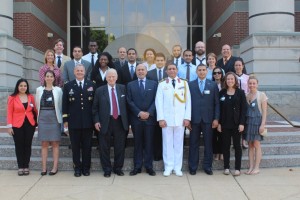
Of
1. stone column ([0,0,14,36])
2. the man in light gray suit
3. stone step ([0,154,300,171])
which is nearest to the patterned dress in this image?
stone step ([0,154,300,171])

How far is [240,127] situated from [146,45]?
13222 millimetres

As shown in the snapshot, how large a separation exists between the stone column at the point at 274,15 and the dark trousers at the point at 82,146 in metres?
8.23

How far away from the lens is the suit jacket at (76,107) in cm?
725

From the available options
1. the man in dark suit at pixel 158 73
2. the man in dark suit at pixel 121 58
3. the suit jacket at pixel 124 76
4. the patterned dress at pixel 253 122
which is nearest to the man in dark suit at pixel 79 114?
the suit jacket at pixel 124 76

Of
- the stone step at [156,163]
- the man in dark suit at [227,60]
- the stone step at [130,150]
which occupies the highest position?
the man in dark suit at [227,60]

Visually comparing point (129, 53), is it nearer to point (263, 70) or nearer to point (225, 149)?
point (225, 149)

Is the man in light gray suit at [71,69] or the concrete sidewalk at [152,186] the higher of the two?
the man in light gray suit at [71,69]

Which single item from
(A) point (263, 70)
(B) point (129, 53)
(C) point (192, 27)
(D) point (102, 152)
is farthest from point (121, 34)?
(D) point (102, 152)

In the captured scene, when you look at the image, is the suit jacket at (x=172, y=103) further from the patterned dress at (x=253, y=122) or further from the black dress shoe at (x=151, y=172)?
the patterned dress at (x=253, y=122)

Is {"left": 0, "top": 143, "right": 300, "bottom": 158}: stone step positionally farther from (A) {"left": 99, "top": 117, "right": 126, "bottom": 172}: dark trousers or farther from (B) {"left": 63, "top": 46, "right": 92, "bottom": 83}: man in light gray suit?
(B) {"left": 63, "top": 46, "right": 92, "bottom": 83}: man in light gray suit

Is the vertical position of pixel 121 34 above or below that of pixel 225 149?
above

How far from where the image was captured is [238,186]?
6.64 m

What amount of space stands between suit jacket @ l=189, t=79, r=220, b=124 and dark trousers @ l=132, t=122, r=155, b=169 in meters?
0.88

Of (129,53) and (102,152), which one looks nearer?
(102,152)
